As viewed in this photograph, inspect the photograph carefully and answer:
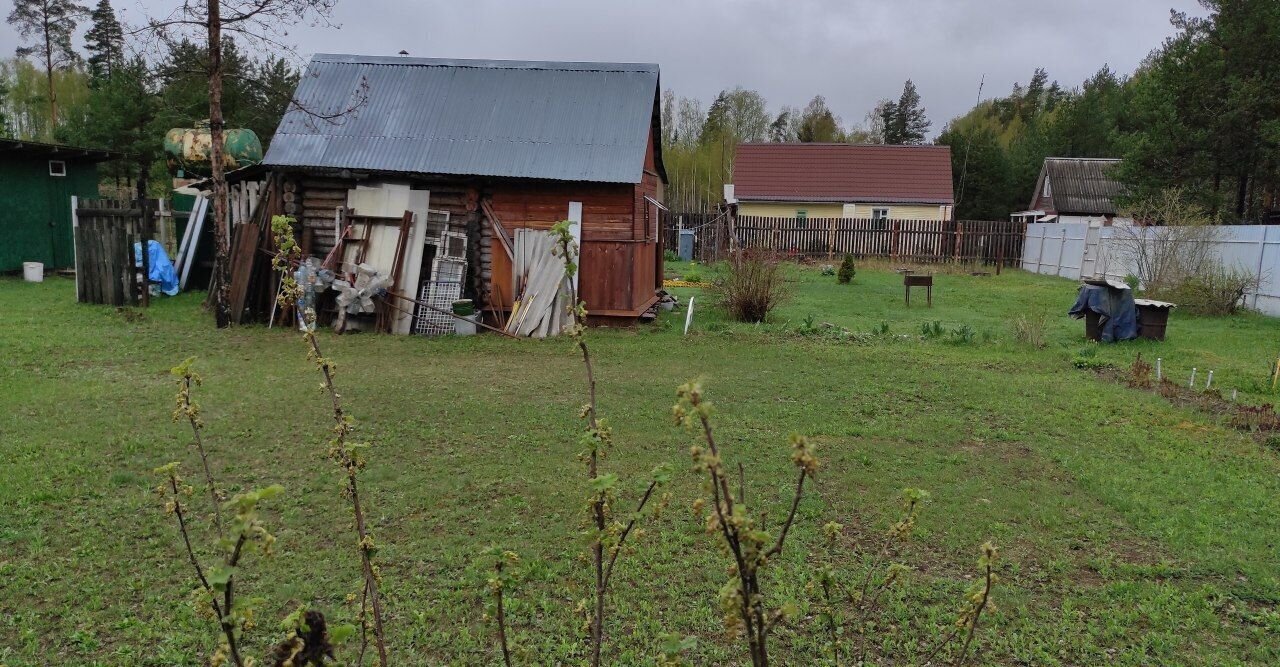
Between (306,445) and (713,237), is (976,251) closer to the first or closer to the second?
(713,237)

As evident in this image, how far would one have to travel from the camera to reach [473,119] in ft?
42.4

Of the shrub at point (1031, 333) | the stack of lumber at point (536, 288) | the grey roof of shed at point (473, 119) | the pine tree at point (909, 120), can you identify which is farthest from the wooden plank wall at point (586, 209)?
the pine tree at point (909, 120)

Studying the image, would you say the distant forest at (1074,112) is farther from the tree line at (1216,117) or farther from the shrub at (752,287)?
the shrub at (752,287)

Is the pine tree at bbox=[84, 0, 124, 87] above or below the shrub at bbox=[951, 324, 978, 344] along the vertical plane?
above

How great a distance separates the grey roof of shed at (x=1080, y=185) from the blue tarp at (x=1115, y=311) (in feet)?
87.0

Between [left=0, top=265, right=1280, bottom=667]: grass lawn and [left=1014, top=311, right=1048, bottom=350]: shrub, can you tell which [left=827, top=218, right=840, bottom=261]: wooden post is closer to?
[left=1014, top=311, right=1048, bottom=350]: shrub

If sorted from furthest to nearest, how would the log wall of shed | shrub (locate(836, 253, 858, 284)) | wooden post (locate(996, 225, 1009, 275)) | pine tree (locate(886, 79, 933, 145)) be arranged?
1. pine tree (locate(886, 79, 933, 145))
2. wooden post (locate(996, 225, 1009, 275))
3. shrub (locate(836, 253, 858, 284))
4. the log wall of shed

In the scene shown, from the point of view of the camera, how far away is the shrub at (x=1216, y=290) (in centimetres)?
1425

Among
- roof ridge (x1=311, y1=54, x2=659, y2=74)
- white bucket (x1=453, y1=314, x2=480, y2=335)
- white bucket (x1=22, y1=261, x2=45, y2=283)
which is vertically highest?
roof ridge (x1=311, y1=54, x2=659, y2=74)

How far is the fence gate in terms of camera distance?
12430 mm

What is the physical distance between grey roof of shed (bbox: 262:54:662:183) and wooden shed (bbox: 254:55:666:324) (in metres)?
0.02

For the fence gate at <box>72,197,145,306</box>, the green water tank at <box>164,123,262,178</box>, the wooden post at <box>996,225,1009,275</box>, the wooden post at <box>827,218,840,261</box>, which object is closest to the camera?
the fence gate at <box>72,197,145,306</box>

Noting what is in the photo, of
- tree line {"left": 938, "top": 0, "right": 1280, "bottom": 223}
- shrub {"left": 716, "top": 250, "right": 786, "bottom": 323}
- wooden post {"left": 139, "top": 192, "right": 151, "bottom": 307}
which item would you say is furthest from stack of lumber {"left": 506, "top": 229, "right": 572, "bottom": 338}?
tree line {"left": 938, "top": 0, "right": 1280, "bottom": 223}

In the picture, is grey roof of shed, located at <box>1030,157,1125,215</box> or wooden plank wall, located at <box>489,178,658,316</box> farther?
grey roof of shed, located at <box>1030,157,1125,215</box>
